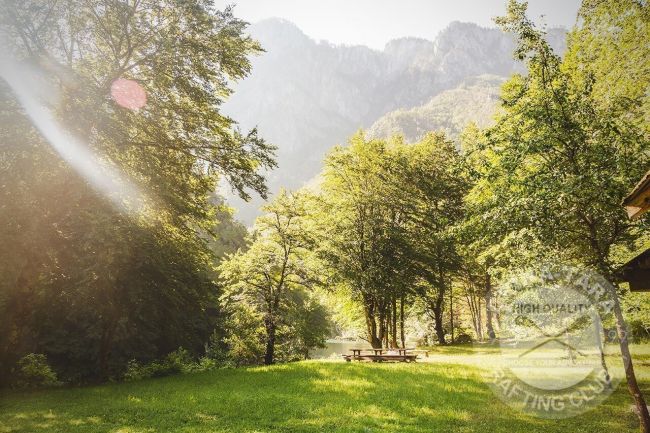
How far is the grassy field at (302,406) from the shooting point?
9.77 m

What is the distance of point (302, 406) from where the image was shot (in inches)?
462

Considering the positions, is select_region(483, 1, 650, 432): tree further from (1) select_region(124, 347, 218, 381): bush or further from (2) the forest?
(1) select_region(124, 347, 218, 381): bush

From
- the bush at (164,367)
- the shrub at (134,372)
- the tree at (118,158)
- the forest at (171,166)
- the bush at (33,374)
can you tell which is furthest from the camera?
the bush at (164,367)

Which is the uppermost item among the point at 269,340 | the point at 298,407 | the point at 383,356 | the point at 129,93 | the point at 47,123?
the point at 129,93

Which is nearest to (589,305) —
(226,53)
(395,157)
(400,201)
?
(226,53)

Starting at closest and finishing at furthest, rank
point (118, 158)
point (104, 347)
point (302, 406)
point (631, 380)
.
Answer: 1. point (631, 380)
2. point (302, 406)
3. point (118, 158)
4. point (104, 347)

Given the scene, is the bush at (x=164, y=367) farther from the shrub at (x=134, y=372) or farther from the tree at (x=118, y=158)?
the tree at (x=118, y=158)

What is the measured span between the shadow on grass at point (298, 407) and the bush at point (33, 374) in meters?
1.54

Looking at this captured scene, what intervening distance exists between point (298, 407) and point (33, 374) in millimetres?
13349

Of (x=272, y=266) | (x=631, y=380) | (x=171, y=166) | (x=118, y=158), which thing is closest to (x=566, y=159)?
(x=631, y=380)

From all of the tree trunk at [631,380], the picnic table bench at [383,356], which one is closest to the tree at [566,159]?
the tree trunk at [631,380]

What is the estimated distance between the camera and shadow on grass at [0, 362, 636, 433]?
9781 mm

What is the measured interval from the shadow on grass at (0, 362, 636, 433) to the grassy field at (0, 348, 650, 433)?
0.03 metres

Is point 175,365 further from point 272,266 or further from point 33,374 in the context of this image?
point 272,266
